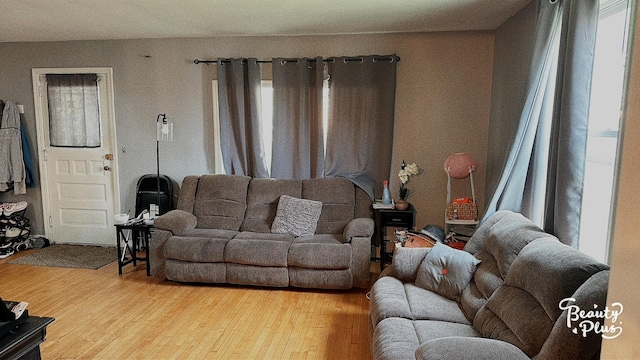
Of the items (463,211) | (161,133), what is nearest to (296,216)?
(463,211)

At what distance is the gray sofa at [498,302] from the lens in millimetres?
1485

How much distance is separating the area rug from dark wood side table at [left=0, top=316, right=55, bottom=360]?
8.28 ft

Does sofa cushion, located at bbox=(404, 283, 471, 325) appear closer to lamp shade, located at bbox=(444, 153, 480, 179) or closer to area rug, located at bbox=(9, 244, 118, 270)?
lamp shade, located at bbox=(444, 153, 480, 179)

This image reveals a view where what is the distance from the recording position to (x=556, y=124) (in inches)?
88.5

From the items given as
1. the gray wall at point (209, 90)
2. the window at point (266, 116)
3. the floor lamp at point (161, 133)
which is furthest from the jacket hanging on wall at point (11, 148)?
the window at point (266, 116)

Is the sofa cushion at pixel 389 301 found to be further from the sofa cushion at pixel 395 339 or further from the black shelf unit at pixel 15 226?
the black shelf unit at pixel 15 226

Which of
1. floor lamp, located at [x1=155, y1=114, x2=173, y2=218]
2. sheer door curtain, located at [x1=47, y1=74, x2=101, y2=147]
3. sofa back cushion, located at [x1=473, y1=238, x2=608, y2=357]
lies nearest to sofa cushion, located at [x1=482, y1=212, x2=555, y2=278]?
sofa back cushion, located at [x1=473, y1=238, x2=608, y2=357]

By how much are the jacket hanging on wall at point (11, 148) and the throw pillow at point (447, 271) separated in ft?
15.6

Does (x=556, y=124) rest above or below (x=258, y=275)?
above

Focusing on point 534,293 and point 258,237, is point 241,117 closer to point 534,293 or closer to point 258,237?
point 258,237

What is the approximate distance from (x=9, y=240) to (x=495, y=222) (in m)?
5.21

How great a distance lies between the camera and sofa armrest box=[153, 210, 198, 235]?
3.82 m

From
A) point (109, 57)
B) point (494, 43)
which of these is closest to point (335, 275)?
point (494, 43)

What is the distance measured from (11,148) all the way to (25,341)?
12.7 ft
